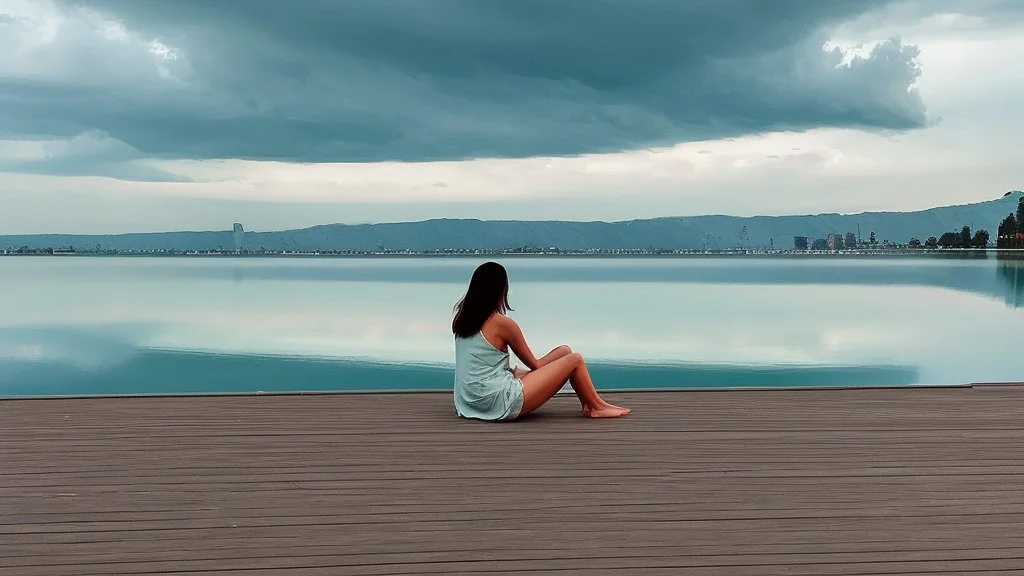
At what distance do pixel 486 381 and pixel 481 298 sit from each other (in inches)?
21.5

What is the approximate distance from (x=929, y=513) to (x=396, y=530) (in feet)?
7.07

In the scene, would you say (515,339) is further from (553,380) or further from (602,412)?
(602,412)

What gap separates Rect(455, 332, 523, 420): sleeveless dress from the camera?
593 cm

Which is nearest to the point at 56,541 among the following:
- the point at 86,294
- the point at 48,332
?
the point at 48,332

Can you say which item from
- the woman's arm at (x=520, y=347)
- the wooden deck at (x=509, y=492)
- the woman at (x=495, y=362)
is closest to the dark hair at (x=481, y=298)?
the woman at (x=495, y=362)

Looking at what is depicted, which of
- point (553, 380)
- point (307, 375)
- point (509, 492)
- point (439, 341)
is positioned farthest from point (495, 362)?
point (439, 341)

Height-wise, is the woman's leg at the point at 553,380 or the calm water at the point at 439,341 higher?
the woman's leg at the point at 553,380

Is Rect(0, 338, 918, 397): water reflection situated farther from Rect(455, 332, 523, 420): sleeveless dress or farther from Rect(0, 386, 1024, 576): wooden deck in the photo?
Rect(0, 386, 1024, 576): wooden deck

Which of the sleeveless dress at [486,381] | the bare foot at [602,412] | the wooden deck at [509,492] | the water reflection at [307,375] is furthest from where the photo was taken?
the water reflection at [307,375]

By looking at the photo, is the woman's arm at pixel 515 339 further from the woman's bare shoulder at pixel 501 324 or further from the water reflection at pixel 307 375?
the water reflection at pixel 307 375

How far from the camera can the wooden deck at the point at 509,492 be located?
3.29m

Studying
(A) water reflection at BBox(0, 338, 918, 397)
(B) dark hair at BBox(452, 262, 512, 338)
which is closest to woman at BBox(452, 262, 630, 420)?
(B) dark hair at BBox(452, 262, 512, 338)

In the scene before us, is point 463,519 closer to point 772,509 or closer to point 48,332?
point 772,509

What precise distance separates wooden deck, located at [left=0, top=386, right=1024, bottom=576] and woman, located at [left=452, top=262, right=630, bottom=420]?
17 centimetres
